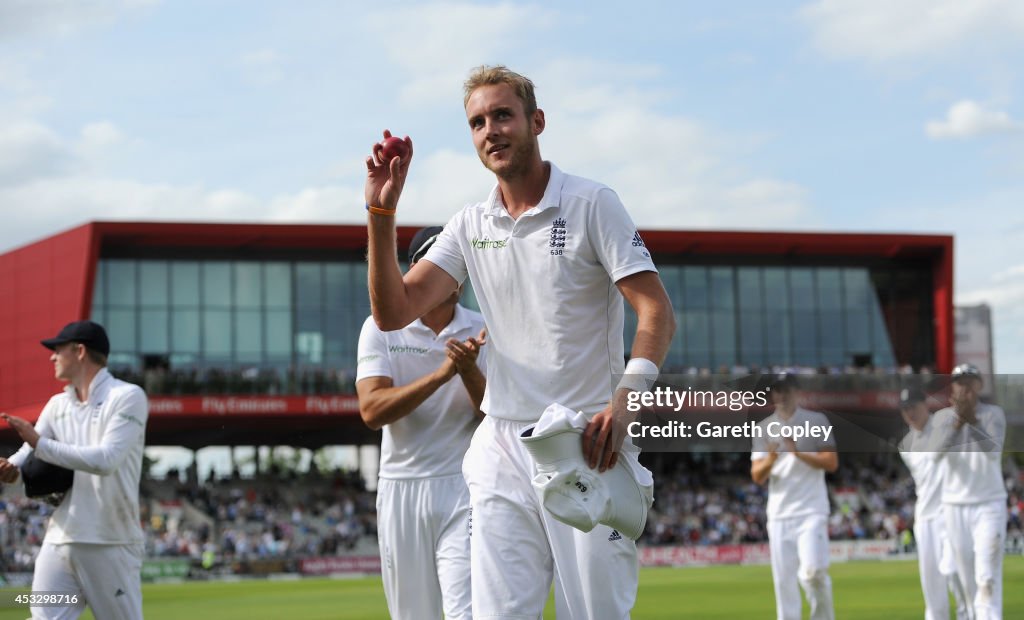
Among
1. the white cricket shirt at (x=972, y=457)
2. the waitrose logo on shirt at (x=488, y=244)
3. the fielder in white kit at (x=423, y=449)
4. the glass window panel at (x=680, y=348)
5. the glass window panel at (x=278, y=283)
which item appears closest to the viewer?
the waitrose logo on shirt at (x=488, y=244)

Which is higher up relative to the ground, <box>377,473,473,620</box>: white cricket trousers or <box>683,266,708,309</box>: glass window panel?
<box>683,266,708,309</box>: glass window panel

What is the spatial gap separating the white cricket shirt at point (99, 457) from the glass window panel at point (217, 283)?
153ft

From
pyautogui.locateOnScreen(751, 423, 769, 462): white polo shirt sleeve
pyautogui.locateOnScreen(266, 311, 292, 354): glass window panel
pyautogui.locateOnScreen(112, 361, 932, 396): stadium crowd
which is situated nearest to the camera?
pyautogui.locateOnScreen(751, 423, 769, 462): white polo shirt sleeve

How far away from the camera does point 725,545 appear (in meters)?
43.7

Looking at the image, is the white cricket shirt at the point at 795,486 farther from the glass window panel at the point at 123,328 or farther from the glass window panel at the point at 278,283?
the glass window panel at the point at 123,328

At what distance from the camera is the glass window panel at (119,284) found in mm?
53406

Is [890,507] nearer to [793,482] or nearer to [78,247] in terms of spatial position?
[78,247]

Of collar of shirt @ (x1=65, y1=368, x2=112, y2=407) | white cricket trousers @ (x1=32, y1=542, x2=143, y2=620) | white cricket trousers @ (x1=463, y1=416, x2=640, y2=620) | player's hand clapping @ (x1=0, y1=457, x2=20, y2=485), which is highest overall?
collar of shirt @ (x1=65, y1=368, x2=112, y2=407)

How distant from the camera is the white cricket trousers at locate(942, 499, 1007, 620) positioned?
11445 millimetres

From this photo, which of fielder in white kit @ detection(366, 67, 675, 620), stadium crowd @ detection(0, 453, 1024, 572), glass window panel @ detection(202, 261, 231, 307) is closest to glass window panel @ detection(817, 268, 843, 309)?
stadium crowd @ detection(0, 453, 1024, 572)

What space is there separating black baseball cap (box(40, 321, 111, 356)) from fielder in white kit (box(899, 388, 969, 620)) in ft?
25.4

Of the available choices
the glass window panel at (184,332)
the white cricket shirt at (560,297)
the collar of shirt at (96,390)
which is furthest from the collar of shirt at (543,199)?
the glass window panel at (184,332)

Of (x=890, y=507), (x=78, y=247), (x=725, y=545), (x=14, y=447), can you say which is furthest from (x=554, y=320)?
(x=78, y=247)

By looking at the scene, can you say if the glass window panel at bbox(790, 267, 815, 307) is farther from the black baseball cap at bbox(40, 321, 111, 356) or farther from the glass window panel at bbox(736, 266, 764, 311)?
the black baseball cap at bbox(40, 321, 111, 356)
